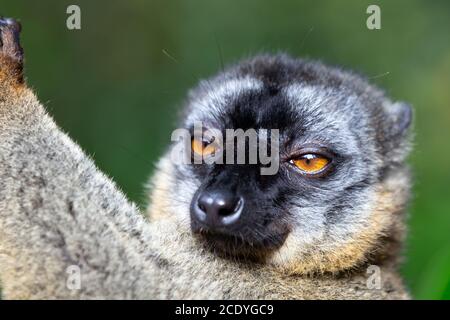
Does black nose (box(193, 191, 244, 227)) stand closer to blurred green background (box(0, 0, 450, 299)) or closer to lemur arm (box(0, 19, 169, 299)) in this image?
lemur arm (box(0, 19, 169, 299))

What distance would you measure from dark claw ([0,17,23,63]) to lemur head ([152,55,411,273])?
1566 millimetres

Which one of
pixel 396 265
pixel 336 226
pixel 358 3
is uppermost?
pixel 358 3

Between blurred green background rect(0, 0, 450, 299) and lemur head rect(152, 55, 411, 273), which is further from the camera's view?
blurred green background rect(0, 0, 450, 299)

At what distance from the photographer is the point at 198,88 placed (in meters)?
6.43

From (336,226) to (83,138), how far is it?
7.36 meters

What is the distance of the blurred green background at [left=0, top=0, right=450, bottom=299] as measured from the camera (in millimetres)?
11461

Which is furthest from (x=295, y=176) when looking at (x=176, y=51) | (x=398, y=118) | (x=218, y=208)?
(x=176, y=51)

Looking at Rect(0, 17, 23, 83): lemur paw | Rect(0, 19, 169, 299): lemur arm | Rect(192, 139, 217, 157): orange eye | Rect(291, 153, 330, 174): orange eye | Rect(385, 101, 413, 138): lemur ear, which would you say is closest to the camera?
Rect(0, 19, 169, 299): lemur arm

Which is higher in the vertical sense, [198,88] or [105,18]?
[105,18]

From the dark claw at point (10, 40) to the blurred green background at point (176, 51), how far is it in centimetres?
667

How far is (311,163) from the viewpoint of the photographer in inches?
197

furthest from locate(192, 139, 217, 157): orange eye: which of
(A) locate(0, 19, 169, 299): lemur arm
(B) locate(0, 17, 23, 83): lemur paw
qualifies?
(B) locate(0, 17, 23, 83): lemur paw
